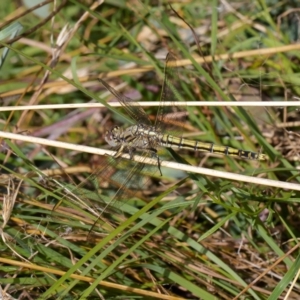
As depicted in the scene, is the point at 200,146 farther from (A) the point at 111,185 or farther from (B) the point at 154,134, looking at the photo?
(A) the point at 111,185

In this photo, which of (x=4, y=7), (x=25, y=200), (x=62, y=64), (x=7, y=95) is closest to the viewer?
(x=25, y=200)

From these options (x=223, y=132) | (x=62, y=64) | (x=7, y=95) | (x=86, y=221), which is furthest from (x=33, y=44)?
(x=86, y=221)

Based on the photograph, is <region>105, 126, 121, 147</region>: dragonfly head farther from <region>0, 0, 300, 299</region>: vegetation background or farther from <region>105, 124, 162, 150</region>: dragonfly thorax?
<region>0, 0, 300, 299</region>: vegetation background

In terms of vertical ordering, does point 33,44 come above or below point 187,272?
above

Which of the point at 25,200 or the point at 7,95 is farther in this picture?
the point at 7,95

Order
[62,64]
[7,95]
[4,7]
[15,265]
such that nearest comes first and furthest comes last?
[15,265], [7,95], [62,64], [4,7]

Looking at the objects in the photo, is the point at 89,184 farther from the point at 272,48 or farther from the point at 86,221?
the point at 272,48

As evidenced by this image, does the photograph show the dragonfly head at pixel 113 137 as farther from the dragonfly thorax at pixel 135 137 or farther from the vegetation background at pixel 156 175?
the vegetation background at pixel 156 175

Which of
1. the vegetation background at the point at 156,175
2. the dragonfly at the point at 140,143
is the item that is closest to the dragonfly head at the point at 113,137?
the dragonfly at the point at 140,143

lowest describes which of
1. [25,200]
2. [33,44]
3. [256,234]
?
[256,234]
